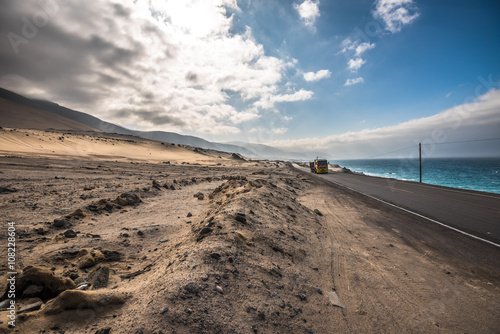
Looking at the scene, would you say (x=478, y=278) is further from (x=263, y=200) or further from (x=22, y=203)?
(x=22, y=203)

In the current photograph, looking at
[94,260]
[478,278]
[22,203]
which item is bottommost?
[478,278]

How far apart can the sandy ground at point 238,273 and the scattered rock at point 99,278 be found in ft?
0.09

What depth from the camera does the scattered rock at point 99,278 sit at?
10.4ft

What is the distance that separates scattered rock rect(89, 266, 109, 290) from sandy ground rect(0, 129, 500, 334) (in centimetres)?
3

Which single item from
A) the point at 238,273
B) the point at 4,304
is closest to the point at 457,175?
the point at 238,273

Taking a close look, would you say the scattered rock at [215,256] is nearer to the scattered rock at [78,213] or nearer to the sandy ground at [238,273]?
the sandy ground at [238,273]

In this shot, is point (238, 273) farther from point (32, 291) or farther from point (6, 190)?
point (6, 190)

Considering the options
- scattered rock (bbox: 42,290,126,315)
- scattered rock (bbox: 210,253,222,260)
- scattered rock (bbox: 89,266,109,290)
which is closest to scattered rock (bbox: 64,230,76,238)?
scattered rock (bbox: 89,266,109,290)

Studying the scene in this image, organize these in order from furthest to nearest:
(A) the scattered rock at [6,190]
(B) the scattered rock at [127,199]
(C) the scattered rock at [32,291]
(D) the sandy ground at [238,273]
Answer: (B) the scattered rock at [127,199]
(A) the scattered rock at [6,190]
(C) the scattered rock at [32,291]
(D) the sandy ground at [238,273]

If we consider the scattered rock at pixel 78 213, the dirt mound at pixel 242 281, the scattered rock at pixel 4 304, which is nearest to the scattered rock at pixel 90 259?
the scattered rock at pixel 4 304

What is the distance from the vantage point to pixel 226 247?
3998 millimetres

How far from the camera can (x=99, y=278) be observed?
10.7 ft

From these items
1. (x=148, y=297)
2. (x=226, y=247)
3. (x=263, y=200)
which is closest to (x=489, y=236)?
(x=263, y=200)

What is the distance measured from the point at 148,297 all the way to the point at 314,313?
8.19 feet
